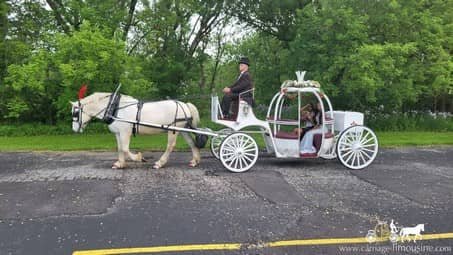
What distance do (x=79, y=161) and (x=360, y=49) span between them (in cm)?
923

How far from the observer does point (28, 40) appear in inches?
615

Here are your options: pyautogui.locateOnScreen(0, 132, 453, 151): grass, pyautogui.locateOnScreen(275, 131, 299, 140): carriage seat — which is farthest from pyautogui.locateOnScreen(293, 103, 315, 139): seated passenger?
pyautogui.locateOnScreen(0, 132, 453, 151): grass

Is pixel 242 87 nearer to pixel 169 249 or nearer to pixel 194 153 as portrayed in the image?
pixel 194 153

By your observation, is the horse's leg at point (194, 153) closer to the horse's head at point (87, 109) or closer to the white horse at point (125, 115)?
the white horse at point (125, 115)

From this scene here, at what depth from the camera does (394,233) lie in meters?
4.69

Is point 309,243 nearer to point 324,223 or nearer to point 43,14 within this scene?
point 324,223

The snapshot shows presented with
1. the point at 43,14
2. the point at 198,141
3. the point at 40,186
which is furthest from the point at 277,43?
the point at 40,186

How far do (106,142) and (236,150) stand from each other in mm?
5809

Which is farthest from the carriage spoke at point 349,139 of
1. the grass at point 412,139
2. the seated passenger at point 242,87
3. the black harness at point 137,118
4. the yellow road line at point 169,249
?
the yellow road line at point 169,249

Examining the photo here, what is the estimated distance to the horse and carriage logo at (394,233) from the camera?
4.54 meters

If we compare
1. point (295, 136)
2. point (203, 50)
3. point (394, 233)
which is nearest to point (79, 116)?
point (295, 136)

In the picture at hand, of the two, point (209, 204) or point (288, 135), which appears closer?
point (209, 204)

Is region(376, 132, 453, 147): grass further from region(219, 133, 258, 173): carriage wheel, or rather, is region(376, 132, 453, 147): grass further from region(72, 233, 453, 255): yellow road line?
region(72, 233, 453, 255): yellow road line

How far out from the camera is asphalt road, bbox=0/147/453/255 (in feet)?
14.9
